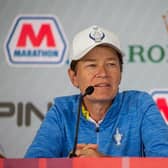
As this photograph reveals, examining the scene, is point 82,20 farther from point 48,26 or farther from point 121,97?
point 121,97

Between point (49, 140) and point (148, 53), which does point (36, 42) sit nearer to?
point (148, 53)

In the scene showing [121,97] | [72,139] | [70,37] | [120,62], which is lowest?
[72,139]

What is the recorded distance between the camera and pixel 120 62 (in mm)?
1538

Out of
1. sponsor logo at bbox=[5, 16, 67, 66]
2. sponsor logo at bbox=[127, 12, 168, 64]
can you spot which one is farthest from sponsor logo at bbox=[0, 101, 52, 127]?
sponsor logo at bbox=[127, 12, 168, 64]

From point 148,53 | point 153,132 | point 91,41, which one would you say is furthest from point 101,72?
point 148,53

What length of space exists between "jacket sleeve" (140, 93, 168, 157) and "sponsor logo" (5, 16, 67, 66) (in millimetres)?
960

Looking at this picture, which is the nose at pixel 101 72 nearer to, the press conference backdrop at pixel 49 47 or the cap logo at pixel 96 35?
the cap logo at pixel 96 35

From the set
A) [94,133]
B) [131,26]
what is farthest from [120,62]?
[131,26]

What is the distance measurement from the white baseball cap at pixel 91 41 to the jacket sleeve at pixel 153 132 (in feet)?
0.68

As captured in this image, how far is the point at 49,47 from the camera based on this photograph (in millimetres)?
2414

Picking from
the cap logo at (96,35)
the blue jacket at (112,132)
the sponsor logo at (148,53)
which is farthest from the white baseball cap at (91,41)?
the sponsor logo at (148,53)

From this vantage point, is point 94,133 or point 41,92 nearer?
point 94,133

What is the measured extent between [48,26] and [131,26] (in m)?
0.42

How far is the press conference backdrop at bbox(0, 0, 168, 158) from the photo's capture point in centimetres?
237
